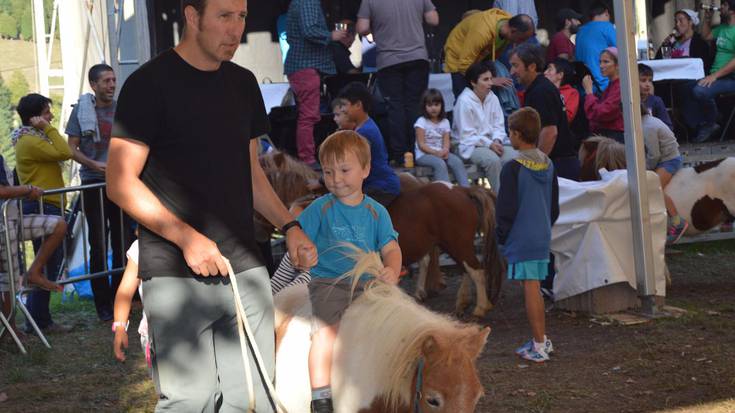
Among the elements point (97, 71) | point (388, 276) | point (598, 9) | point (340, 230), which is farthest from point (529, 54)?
point (388, 276)

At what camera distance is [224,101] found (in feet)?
10.6

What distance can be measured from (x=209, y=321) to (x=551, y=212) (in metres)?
4.07

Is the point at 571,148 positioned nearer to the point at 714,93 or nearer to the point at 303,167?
Result: the point at 303,167

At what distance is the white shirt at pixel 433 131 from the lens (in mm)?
9555

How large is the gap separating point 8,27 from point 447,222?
3072cm

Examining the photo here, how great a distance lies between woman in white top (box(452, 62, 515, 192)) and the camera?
966cm

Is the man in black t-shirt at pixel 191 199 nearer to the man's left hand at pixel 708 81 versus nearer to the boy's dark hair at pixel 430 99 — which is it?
the boy's dark hair at pixel 430 99

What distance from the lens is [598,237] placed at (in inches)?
301

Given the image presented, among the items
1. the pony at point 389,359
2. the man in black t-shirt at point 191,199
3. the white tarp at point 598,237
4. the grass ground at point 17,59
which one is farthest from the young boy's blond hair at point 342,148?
the grass ground at point 17,59

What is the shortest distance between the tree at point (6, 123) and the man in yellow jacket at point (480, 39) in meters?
13.1

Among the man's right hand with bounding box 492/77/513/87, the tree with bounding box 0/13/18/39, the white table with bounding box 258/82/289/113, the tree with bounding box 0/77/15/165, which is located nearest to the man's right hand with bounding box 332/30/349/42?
the white table with bounding box 258/82/289/113

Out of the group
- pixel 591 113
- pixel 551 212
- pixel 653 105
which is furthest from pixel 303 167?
pixel 653 105

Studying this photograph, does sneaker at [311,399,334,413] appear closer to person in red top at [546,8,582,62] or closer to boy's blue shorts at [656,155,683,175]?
boy's blue shorts at [656,155,683,175]

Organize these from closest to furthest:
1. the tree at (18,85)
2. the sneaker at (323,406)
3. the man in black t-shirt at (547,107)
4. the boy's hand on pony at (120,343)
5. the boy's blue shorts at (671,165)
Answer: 1. the sneaker at (323,406)
2. the boy's hand on pony at (120,343)
3. the man in black t-shirt at (547,107)
4. the boy's blue shorts at (671,165)
5. the tree at (18,85)
